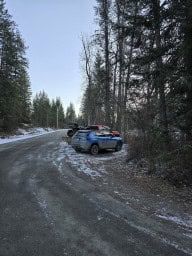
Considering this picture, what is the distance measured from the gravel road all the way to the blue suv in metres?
7.83

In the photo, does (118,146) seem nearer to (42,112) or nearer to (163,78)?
(163,78)

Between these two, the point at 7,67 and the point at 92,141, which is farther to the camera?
the point at 7,67

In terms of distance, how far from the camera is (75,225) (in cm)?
488

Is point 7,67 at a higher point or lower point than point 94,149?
higher

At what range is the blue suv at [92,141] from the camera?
1591 cm

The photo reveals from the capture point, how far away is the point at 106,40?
23156mm

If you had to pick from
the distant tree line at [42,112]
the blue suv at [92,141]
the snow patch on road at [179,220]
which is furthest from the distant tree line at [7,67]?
the distant tree line at [42,112]

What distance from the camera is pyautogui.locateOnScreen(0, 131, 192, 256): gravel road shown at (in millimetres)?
3953

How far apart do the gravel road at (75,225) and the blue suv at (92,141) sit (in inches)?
308

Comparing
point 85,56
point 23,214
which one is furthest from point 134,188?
point 85,56

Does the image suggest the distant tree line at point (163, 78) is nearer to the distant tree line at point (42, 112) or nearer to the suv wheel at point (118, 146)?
the suv wheel at point (118, 146)

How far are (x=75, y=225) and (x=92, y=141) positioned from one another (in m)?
11.1

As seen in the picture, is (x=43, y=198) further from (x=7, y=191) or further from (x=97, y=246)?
(x=97, y=246)

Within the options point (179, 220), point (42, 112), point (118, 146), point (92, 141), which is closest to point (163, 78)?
point (179, 220)
